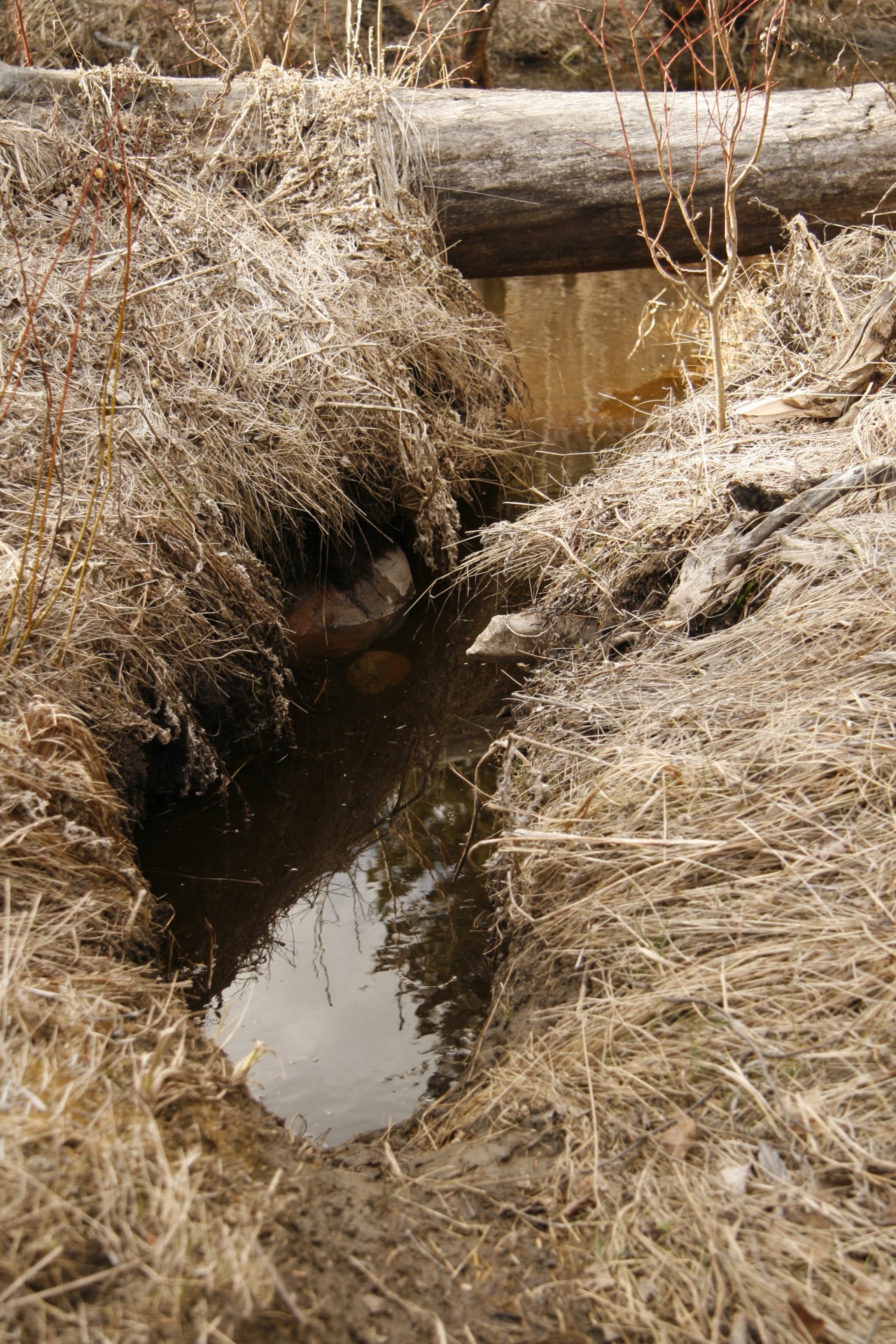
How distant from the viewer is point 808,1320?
1629 millimetres

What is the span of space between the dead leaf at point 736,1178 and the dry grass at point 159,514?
0.82 metres

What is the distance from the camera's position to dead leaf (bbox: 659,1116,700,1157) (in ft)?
6.33

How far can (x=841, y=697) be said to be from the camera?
262cm

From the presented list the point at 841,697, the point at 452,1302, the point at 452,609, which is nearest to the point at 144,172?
the point at 452,609

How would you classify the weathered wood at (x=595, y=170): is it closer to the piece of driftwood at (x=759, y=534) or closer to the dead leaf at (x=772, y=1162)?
the piece of driftwood at (x=759, y=534)

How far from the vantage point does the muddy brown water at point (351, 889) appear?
284 centimetres

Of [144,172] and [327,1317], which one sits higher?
[144,172]

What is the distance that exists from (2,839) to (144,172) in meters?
3.60

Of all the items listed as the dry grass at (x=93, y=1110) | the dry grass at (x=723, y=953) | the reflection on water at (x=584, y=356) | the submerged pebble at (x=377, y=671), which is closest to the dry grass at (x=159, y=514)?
the dry grass at (x=93, y=1110)

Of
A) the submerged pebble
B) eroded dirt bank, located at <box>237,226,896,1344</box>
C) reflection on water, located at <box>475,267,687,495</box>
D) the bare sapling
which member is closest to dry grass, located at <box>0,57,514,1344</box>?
eroded dirt bank, located at <box>237,226,896,1344</box>

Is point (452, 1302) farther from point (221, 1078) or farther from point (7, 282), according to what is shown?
point (7, 282)

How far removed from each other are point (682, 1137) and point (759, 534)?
2.10 m

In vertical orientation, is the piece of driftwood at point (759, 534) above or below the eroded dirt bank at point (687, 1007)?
above

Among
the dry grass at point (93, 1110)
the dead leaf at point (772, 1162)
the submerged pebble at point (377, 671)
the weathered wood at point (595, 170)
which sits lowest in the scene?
the submerged pebble at point (377, 671)
